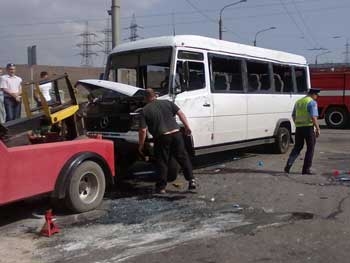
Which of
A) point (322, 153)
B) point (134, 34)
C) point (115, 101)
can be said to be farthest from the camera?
point (134, 34)

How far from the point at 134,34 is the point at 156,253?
44.7 metres

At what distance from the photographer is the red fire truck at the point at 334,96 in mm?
24266

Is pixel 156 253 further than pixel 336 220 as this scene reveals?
No

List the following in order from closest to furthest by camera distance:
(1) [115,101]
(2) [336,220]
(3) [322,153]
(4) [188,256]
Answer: (4) [188,256]
(2) [336,220]
(1) [115,101]
(3) [322,153]

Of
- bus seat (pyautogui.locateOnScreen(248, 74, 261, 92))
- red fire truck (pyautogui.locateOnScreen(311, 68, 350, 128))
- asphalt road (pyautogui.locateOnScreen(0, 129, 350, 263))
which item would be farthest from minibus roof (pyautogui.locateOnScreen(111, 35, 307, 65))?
red fire truck (pyautogui.locateOnScreen(311, 68, 350, 128))

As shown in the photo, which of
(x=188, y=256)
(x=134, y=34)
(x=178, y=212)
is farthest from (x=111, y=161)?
(x=134, y=34)

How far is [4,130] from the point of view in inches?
300

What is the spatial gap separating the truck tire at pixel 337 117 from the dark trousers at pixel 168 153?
16.6 meters

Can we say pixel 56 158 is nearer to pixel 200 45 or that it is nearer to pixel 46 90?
pixel 46 90

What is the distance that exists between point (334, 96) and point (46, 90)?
18233mm

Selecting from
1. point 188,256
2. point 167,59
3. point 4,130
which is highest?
point 167,59

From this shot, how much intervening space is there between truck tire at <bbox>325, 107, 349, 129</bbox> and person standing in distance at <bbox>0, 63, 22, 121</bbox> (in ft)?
51.4

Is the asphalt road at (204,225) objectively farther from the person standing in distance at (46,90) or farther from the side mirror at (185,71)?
the side mirror at (185,71)

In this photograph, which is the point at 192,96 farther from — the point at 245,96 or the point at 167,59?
the point at 245,96
